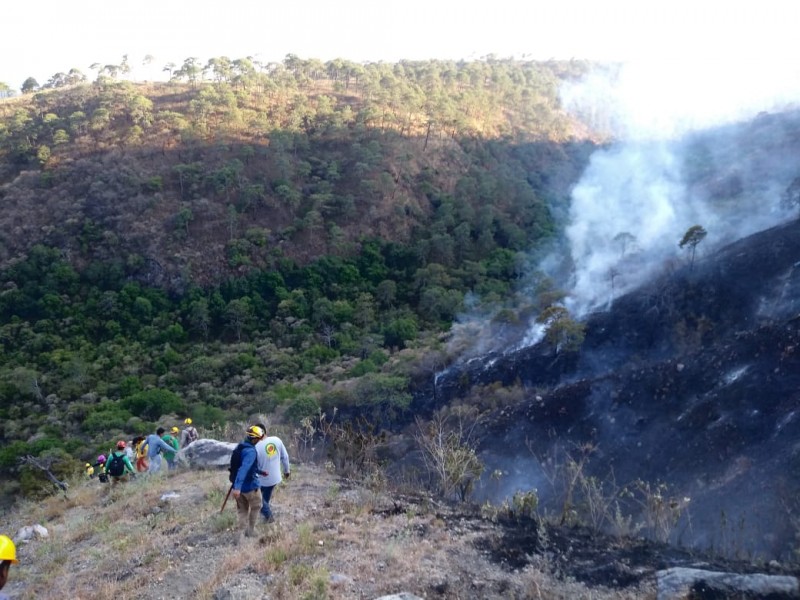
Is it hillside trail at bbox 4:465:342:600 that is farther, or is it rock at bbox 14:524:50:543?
rock at bbox 14:524:50:543

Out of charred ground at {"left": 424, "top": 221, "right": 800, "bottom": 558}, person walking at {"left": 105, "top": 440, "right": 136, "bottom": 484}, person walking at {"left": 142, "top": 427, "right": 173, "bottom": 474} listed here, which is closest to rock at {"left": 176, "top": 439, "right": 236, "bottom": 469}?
person walking at {"left": 142, "top": 427, "right": 173, "bottom": 474}

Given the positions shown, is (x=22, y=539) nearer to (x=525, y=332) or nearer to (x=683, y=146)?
(x=525, y=332)

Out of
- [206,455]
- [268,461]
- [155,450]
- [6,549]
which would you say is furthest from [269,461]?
[155,450]

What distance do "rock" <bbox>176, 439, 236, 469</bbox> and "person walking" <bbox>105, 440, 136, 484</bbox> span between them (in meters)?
0.93

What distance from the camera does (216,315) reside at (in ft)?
103

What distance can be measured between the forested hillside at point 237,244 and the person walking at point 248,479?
12.3 metres

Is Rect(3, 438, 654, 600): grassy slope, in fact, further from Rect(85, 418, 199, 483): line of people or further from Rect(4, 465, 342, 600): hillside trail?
Rect(85, 418, 199, 483): line of people

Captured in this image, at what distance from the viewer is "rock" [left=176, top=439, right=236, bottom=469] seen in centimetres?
1073

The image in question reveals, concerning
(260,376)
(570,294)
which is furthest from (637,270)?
(260,376)

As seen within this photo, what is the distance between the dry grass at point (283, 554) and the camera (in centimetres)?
561

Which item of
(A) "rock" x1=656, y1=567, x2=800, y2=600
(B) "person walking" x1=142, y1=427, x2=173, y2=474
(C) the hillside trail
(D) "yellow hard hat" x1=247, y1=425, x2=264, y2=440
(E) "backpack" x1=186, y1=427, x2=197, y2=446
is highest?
(E) "backpack" x1=186, y1=427, x2=197, y2=446

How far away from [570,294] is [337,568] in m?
21.4

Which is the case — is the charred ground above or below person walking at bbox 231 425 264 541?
above

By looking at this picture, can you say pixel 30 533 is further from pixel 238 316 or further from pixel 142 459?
pixel 238 316
